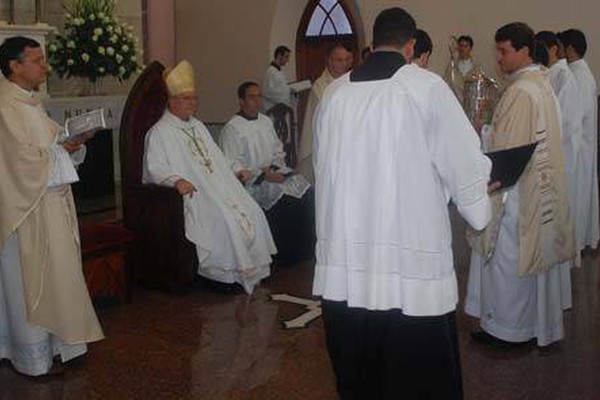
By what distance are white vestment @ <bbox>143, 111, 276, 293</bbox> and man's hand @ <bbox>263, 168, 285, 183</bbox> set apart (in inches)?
17.5

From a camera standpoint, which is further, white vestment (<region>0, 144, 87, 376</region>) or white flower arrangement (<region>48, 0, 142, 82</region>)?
white flower arrangement (<region>48, 0, 142, 82</region>)

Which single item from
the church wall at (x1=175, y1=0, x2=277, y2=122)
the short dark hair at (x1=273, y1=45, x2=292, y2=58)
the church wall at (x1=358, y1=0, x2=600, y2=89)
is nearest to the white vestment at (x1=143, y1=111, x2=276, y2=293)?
the short dark hair at (x1=273, y1=45, x2=292, y2=58)

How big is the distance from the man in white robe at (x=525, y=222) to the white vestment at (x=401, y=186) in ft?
5.02

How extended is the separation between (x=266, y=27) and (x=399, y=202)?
9.84 meters

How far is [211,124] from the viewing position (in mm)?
12992

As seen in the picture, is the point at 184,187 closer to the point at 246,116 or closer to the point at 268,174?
the point at 268,174

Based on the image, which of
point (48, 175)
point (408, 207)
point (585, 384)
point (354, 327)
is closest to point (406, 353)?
point (354, 327)

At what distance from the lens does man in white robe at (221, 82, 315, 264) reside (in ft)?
22.8

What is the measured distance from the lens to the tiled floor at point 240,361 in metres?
4.21

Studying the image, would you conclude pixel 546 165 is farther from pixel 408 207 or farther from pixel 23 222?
pixel 23 222

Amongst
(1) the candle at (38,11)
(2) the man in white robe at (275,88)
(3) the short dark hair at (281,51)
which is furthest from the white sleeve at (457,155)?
(3) the short dark hair at (281,51)

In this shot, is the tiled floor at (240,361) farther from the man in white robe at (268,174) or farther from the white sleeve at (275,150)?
the white sleeve at (275,150)

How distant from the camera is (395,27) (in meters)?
3.07

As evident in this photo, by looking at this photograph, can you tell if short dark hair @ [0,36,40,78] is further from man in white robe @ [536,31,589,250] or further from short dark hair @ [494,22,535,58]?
man in white robe @ [536,31,589,250]
